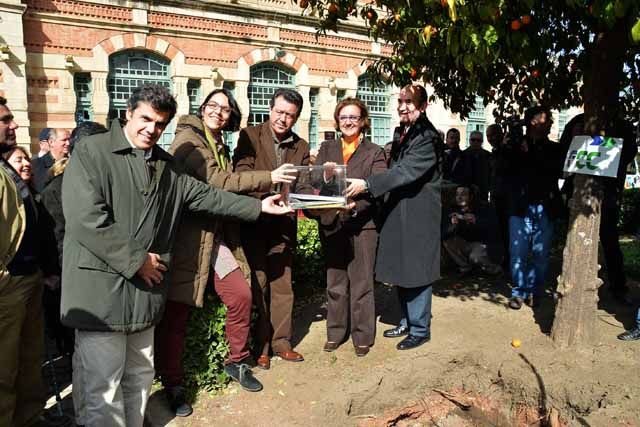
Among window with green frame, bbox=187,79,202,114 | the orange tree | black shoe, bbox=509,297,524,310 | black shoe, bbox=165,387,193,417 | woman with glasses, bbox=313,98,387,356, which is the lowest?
black shoe, bbox=165,387,193,417

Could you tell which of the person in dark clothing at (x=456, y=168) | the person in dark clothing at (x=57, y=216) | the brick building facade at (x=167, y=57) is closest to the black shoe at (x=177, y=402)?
the person in dark clothing at (x=57, y=216)

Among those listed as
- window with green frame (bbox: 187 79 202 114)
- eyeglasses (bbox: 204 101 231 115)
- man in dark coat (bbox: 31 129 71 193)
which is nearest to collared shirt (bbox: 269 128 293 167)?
eyeglasses (bbox: 204 101 231 115)

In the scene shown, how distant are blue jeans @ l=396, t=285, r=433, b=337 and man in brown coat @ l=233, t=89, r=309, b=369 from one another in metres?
1.04

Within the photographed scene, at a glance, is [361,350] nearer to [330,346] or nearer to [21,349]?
[330,346]

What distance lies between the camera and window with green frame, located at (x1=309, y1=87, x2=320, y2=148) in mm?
15633

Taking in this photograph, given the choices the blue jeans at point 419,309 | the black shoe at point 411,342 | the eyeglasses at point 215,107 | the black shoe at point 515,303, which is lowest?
the black shoe at point 411,342

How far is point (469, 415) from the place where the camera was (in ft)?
12.3

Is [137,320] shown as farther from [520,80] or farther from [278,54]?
[278,54]

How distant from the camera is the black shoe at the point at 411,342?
4.33 meters

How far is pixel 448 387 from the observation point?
3.81 m

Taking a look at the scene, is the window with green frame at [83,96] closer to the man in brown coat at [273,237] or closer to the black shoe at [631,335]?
the man in brown coat at [273,237]

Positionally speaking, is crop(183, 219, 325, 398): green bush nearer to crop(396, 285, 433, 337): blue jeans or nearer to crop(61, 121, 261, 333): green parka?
crop(61, 121, 261, 333): green parka

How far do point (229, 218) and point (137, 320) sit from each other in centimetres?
90

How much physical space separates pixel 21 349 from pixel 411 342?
118 inches
